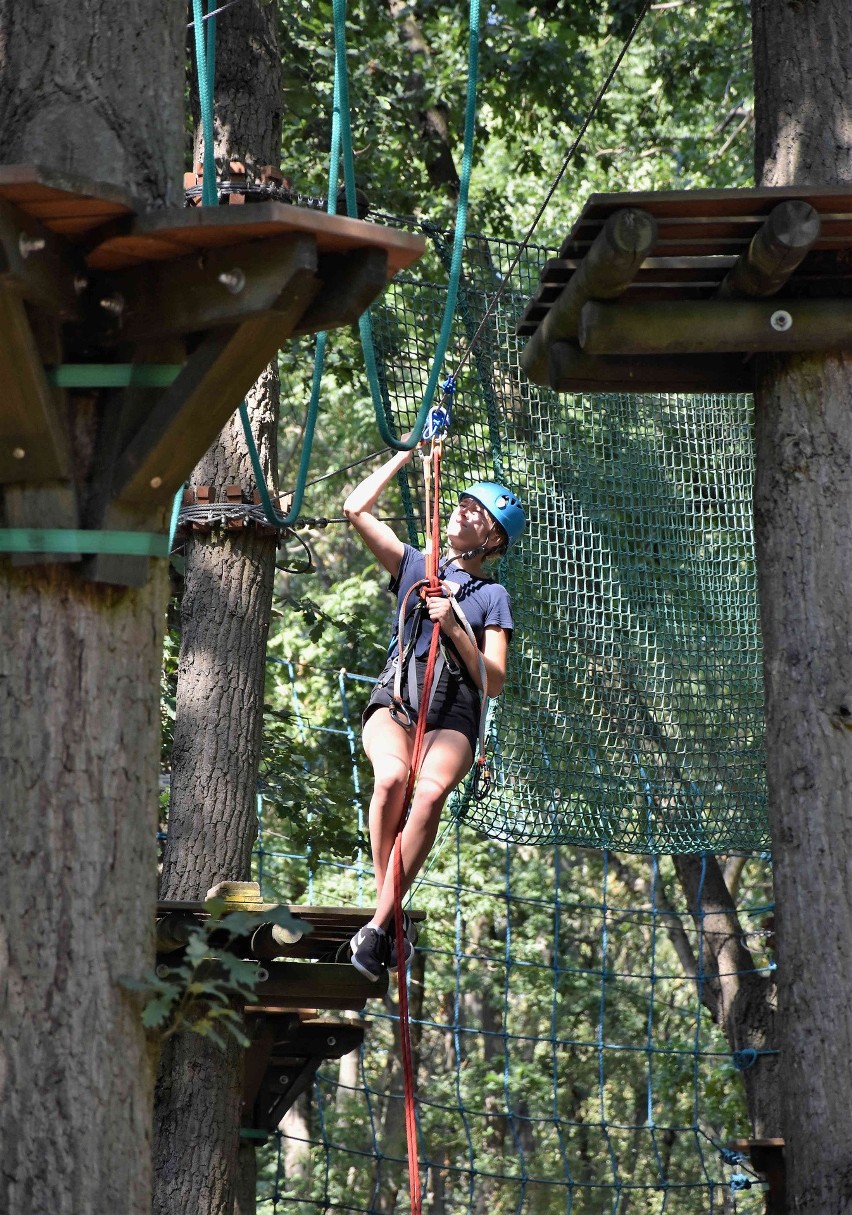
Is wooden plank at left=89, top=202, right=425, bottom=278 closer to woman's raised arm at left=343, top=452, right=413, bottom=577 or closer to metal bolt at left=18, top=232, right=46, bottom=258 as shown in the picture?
metal bolt at left=18, top=232, right=46, bottom=258

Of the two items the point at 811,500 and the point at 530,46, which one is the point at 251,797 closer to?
the point at 811,500

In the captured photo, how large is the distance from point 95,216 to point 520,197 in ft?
32.0

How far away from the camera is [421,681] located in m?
4.17

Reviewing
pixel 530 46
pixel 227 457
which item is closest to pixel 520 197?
pixel 530 46

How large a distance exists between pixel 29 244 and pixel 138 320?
0.24 metres

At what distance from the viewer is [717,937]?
7809 mm

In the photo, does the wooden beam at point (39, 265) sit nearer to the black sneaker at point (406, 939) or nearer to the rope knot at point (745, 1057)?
the black sneaker at point (406, 939)

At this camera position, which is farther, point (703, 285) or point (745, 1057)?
point (745, 1057)

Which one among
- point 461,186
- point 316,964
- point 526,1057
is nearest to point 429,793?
point 316,964

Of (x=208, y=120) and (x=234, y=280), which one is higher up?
(x=208, y=120)

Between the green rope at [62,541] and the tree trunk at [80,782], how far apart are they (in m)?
0.04

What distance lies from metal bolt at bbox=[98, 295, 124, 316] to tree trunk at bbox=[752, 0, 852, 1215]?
5.46 feet

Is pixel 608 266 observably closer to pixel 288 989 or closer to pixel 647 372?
pixel 647 372

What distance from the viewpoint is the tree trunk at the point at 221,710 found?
4.36 metres
